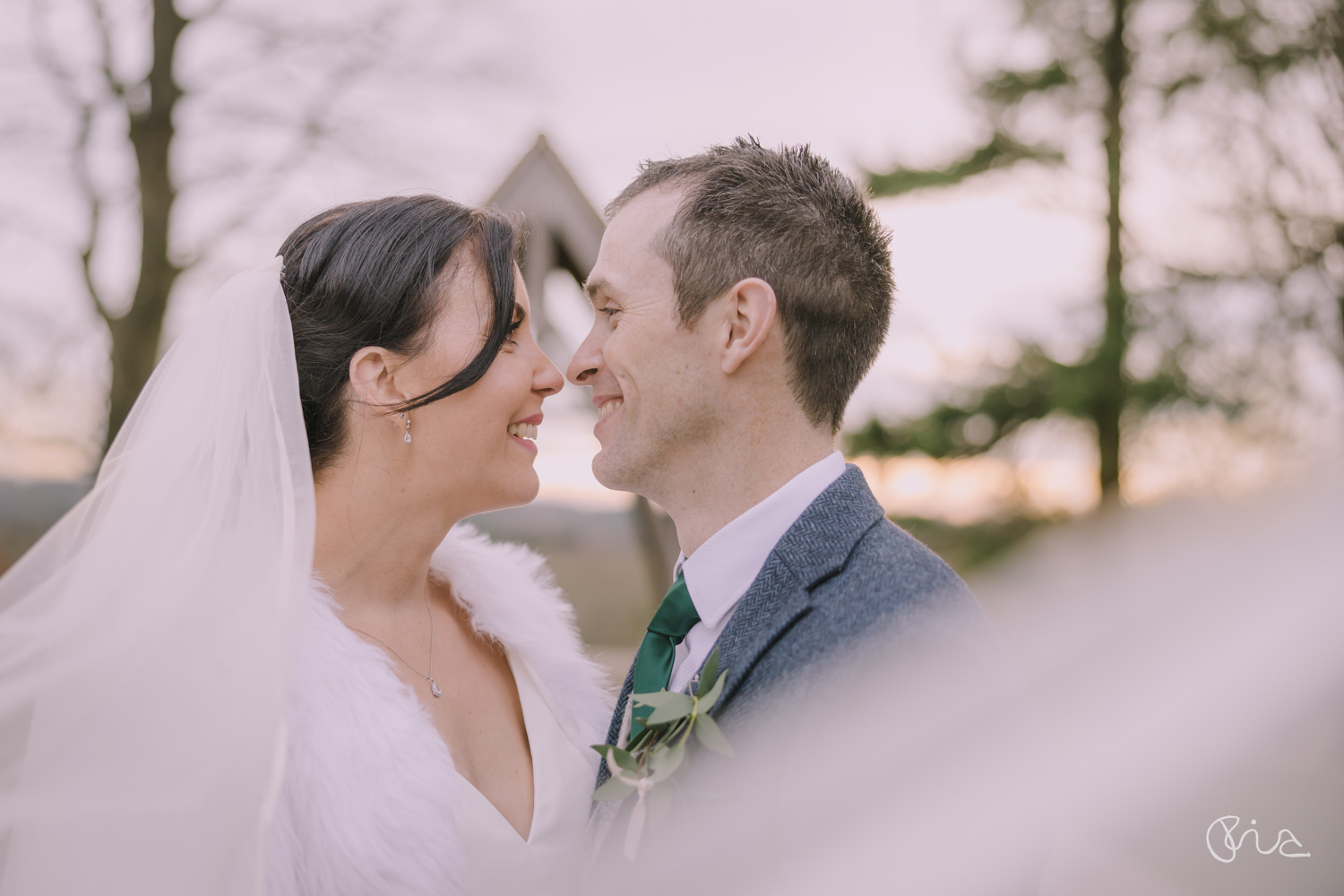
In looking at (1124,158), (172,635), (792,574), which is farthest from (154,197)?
(1124,158)

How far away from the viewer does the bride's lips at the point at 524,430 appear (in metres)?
2.83

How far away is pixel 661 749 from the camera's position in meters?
2.05

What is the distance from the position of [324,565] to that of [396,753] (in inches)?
25.0

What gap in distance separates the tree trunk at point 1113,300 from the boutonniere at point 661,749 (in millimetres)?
9051

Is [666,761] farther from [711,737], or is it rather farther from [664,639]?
[664,639]

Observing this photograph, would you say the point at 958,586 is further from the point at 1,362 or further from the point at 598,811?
the point at 1,362

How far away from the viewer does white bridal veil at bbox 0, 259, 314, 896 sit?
6.39 feet

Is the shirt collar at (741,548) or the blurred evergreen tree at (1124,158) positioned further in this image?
the blurred evergreen tree at (1124,158)

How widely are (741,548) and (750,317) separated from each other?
59 centimetres

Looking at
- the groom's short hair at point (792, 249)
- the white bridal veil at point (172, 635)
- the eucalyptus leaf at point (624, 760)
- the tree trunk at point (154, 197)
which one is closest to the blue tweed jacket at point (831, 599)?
the eucalyptus leaf at point (624, 760)

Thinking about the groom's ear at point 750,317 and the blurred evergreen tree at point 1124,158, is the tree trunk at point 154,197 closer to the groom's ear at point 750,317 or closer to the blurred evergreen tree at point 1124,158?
the groom's ear at point 750,317

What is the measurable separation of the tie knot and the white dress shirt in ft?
0.12

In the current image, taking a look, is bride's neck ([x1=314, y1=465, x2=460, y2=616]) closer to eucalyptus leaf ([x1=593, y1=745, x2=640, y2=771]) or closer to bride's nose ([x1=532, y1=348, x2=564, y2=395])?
bride's nose ([x1=532, y1=348, x2=564, y2=395])

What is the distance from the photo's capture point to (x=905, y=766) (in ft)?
6.26
